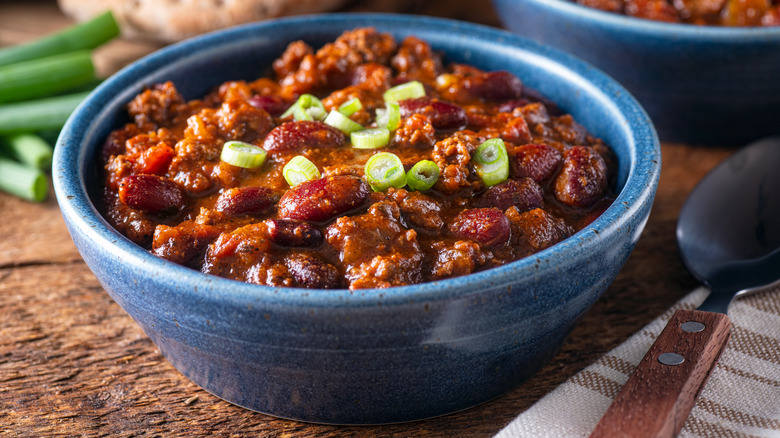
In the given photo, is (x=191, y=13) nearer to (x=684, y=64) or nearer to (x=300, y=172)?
(x=300, y=172)

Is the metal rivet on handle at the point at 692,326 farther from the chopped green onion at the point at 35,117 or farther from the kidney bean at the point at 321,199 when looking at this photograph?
the chopped green onion at the point at 35,117

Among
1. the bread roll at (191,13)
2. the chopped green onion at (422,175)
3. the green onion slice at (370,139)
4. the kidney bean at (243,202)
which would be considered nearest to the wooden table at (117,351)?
the kidney bean at (243,202)

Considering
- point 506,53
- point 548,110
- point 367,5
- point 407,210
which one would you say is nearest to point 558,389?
point 407,210

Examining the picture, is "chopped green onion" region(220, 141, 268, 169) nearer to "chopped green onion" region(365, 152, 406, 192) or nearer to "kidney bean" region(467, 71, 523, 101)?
"chopped green onion" region(365, 152, 406, 192)

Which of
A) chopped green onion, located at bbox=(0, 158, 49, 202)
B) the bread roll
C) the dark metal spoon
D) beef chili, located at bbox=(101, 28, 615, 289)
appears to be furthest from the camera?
the bread roll

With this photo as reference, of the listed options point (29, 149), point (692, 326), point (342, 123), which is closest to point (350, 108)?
point (342, 123)

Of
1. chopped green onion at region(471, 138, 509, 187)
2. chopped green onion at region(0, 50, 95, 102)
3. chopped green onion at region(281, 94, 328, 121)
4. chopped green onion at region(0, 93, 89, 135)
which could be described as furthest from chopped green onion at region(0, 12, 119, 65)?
chopped green onion at region(471, 138, 509, 187)
